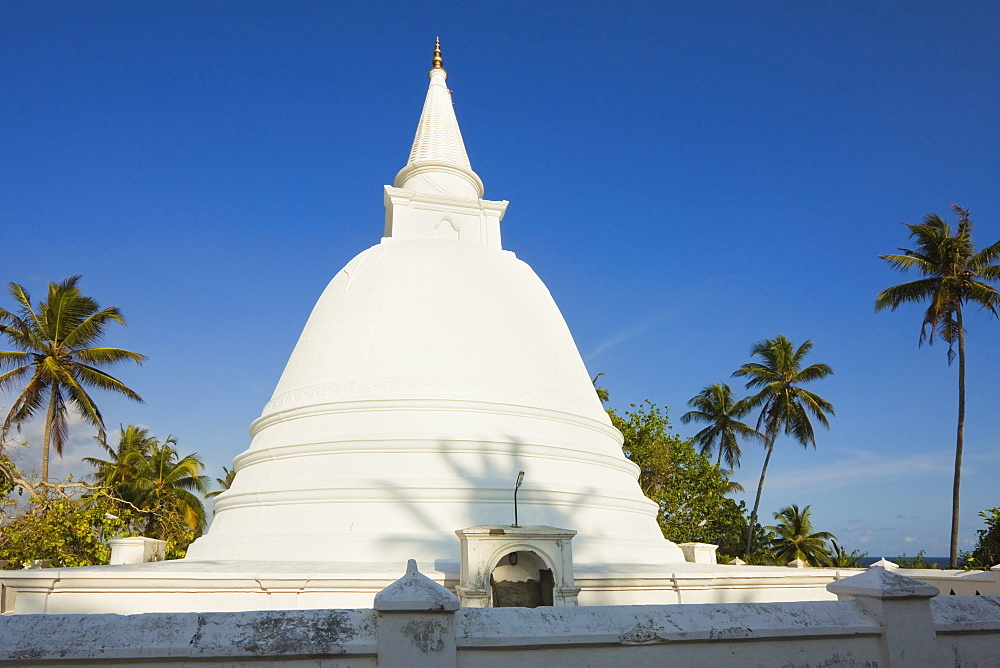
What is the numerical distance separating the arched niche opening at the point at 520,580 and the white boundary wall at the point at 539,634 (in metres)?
5.86

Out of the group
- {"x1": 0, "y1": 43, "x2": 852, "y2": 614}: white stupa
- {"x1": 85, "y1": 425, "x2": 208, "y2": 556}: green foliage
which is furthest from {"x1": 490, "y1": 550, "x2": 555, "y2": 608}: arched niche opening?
{"x1": 85, "y1": 425, "x2": 208, "y2": 556}: green foliage

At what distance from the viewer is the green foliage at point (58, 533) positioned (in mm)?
16297

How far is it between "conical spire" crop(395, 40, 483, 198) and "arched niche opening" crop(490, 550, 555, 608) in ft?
41.9

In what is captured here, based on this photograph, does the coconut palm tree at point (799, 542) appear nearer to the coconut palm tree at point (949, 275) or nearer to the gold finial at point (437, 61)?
the coconut palm tree at point (949, 275)

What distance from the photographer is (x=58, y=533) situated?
16484 mm

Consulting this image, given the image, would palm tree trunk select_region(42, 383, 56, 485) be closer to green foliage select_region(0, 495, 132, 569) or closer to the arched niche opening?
green foliage select_region(0, 495, 132, 569)

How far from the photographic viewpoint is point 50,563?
16.7m

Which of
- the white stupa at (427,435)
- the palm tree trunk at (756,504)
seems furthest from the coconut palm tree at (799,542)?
the white stupa at (427,435)

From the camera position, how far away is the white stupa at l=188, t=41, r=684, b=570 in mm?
12758

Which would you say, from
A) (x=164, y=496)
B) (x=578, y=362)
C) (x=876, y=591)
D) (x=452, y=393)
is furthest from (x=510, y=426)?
(x=164, y=496)

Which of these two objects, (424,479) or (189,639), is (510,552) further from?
(189,639)

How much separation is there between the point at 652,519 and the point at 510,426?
4.15 meters

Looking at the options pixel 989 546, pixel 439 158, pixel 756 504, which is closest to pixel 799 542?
pixel 756 504

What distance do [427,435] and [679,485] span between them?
61.0ft
